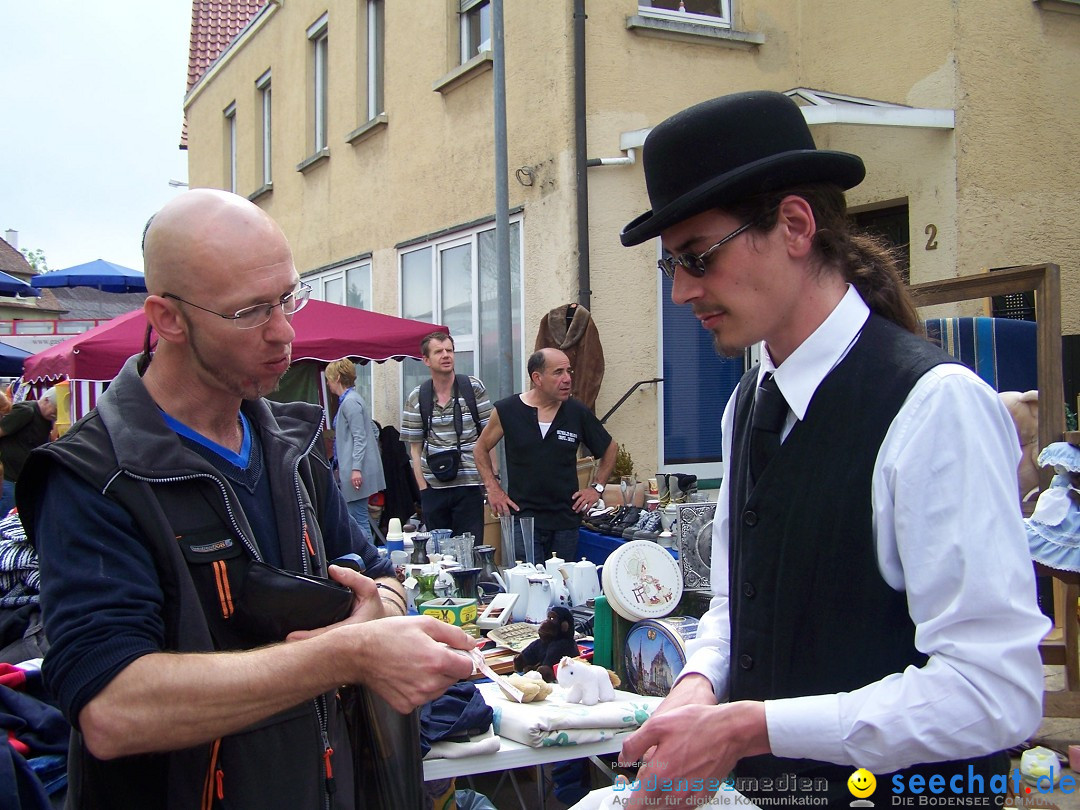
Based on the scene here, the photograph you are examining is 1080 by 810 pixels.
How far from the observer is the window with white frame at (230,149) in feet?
50.3

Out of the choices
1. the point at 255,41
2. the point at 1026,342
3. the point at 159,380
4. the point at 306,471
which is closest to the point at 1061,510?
the point at 1026,342

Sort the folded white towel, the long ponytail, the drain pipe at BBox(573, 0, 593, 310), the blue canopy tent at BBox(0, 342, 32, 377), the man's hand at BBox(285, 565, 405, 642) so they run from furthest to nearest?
the blue canopy tent at BBox(0, 342, 32, 377), the drain pipe at BBox(573, 0, 593, 310), the folded white towel, the man's hand at BBox(285, 565, 405, 642), the long ponytail

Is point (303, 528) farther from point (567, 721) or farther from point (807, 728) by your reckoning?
point (567, 721)

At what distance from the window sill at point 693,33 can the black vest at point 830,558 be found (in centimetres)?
643

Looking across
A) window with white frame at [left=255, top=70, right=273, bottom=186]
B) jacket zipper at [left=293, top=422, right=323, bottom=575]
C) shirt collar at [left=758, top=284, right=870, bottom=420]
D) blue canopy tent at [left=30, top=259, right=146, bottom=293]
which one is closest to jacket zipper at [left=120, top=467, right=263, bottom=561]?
jacket zipper at [left=293, top=422, right=323, bottom=575]

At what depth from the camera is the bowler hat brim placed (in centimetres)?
145

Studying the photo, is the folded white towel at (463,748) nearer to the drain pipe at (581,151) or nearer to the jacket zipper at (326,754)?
the jacket zipper at (326,754)

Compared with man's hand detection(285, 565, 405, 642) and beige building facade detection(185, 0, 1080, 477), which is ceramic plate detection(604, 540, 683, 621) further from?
beige building facade detection(185, 0, 1080, 477)

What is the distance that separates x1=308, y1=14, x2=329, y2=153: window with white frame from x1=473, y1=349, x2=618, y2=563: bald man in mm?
7577

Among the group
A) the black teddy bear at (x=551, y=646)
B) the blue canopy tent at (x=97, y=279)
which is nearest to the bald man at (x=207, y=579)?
the black teddy bear at (x=551, y=646)

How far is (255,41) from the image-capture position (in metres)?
13.8

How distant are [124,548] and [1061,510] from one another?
3.78 metres

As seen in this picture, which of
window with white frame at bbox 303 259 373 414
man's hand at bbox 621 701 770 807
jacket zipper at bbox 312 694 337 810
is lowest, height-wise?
jacket zipper at bbox 312 694 337 810

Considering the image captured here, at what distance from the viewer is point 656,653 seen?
2.89m
